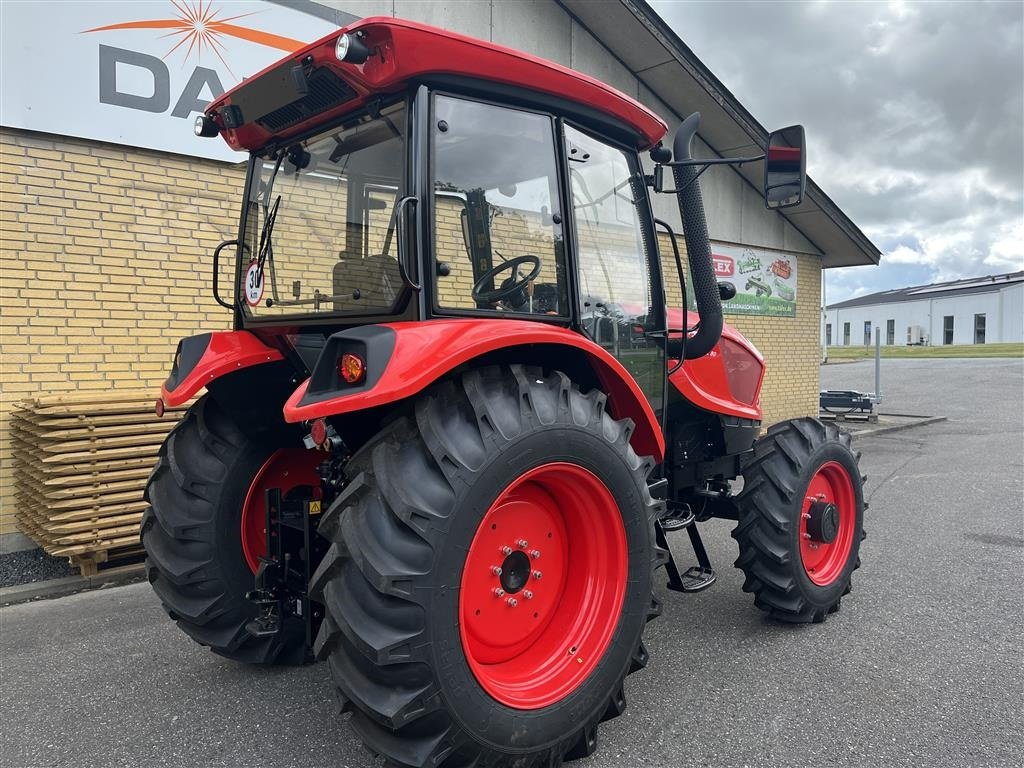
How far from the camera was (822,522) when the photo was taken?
11.8 feet

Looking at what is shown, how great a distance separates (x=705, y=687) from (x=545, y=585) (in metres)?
0.97

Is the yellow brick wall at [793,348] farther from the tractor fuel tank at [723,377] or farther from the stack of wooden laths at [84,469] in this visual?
the stack of wooden laths at [84,469]

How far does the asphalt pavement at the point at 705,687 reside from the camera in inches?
101

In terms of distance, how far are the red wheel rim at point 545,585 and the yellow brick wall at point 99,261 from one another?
2430mm

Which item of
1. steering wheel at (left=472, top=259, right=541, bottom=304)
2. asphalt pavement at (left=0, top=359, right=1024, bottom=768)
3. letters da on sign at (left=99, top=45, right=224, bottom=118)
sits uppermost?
letters da on sign at (left=99, top=45, right=224, bottom=118)

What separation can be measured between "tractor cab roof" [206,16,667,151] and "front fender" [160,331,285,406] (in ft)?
2.63

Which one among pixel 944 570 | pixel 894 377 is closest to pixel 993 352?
pixel 894 377

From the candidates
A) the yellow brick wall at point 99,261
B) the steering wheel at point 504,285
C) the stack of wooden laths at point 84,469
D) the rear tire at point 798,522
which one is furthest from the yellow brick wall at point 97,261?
the rear tire at point 798,522

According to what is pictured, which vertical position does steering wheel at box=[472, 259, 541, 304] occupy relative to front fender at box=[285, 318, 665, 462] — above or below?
above

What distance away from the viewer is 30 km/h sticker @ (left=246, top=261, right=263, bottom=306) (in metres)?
2.94

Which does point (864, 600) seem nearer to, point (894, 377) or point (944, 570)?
point (944, 570)

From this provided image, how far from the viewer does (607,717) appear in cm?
260

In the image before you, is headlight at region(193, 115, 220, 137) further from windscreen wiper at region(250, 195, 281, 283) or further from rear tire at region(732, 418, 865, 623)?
rear tire at region(732, 418, 865, 623)

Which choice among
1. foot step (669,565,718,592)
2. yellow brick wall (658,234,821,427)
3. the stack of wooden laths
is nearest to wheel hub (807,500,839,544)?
foot step (669,565,718,592)
